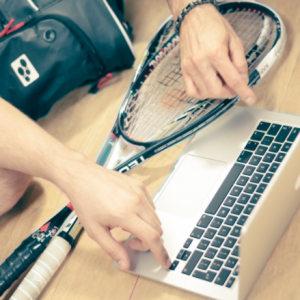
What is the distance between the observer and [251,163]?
73 centimetres

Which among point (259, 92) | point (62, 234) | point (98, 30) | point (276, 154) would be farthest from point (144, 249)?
point (98, 30)

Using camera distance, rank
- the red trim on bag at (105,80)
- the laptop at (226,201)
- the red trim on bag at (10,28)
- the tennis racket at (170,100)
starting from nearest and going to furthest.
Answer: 1. the laptop at (226,201)
2. the tennis racket at (170,100)
3. the red trim on bag at (10,28)
4. the red trim on bag at (105,80)

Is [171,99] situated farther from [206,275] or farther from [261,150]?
[206,275]

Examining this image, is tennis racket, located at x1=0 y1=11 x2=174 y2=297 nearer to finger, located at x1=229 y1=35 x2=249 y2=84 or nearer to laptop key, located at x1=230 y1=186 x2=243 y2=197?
laptop key, located at x1=230 y1=186 x2=243 y2=197

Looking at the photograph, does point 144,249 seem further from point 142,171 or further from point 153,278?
point 142,171

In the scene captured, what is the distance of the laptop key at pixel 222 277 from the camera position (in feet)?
2.07

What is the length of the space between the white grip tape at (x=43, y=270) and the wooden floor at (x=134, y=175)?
2 centimetres

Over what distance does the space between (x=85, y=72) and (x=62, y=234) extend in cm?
41

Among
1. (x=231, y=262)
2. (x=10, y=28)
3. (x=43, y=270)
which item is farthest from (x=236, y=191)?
(x=10, y=28)

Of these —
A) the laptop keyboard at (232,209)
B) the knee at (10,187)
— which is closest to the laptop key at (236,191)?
the laptop keyboard at (232,209)

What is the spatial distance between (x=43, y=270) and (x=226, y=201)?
0.33 m

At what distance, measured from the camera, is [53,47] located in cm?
97

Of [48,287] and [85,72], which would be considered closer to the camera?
[48,287]

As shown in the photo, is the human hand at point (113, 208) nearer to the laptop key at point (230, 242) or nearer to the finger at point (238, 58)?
the laptop key at point (230, 242)
